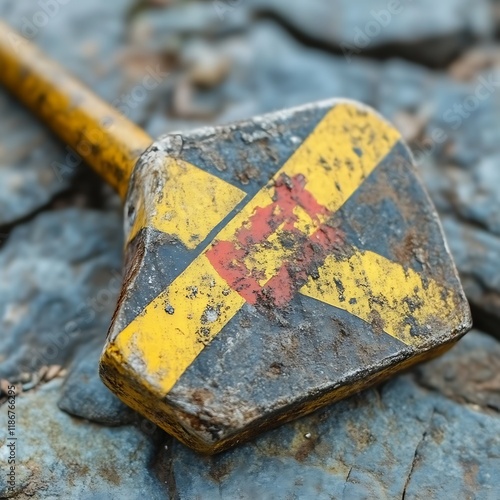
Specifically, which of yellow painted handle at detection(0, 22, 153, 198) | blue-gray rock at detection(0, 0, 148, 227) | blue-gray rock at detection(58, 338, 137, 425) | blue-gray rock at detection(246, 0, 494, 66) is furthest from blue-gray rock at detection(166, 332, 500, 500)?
blue-gray rock at detection(246, 0, 494, 66)

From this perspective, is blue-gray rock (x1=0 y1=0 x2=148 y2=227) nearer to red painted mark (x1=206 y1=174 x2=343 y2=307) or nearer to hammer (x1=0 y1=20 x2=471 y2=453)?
hammer (x1=0 y1=20 x2=471 y2=453)

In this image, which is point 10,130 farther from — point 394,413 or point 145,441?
point 394,413

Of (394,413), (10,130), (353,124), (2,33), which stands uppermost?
(2,33)

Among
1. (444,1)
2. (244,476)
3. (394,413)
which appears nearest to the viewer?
(244,476)

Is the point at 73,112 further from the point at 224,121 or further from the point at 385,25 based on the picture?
the point at 385,25

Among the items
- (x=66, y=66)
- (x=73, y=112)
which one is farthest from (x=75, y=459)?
(x=66, y=66)

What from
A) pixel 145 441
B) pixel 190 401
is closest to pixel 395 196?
pixel 190 401
